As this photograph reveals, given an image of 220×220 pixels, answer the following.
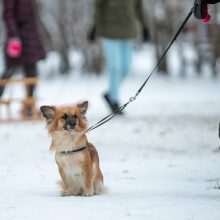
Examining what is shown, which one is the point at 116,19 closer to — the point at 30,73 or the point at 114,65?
the point at 114,65

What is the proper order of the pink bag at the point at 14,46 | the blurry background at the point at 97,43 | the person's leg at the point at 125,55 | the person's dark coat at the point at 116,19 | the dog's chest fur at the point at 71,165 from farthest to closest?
1. the blurry background at the point at 97,43
2. the person's leg at the point at 125,55
3. the person's dark coat at the point at 116,19
4. the pink bag at the point at 14,46
5. the dog's chest fur at the point at 71,165

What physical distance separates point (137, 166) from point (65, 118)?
7.19 ft

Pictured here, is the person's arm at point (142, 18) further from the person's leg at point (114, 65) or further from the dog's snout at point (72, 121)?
the dog's snout at point (72, 121)

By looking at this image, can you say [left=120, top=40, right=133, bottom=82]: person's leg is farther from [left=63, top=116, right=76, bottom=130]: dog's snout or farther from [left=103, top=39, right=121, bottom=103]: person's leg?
[left=63, top=116, right=76, bottom=130]: dog's snout

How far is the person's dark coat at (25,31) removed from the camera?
33.8 ft

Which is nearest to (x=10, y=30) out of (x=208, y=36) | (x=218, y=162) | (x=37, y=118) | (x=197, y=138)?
(x=37, y=118)

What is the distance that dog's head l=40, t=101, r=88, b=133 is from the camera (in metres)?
5.05

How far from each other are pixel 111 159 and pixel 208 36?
434 inches

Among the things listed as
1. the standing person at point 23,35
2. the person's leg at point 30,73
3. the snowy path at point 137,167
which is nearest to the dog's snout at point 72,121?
the snowy path at point 137,167

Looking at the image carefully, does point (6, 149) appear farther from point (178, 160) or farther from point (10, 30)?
point (10, 30)

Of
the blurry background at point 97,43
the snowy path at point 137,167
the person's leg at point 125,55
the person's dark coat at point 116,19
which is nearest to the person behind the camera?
the snowy path at point 137,167

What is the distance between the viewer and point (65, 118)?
507cm

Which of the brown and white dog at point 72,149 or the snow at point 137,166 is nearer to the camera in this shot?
the snow at point 137,166

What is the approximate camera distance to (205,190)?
536 centimetres
